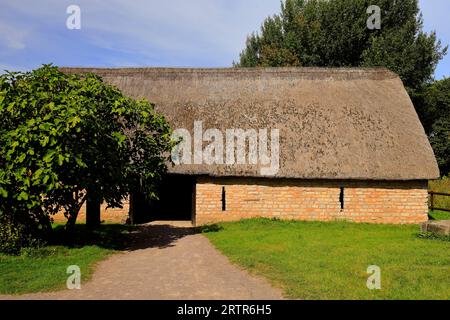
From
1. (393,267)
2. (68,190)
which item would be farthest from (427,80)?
(68,190)

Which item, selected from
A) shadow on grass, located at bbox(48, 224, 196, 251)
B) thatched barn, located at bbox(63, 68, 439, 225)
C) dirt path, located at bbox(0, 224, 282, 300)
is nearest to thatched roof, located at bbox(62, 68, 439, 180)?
thatched barn, located at bbox(63, 68, 439, 225)

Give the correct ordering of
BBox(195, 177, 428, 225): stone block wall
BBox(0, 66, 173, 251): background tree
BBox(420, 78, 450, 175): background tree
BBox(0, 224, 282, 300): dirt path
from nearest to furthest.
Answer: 1. BBox(0, 224, 282, 300): dirt path
2. BBox(0, 66, 173, 251): background tree
3. BBox(195, 177, 428, 225): stone block wall
4. BBox(420, 78, 450, 175): background tree

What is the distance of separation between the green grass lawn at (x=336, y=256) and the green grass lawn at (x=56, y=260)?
3328mm

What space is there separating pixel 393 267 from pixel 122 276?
581 cm

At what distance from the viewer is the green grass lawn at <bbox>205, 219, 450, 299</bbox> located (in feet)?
24.3

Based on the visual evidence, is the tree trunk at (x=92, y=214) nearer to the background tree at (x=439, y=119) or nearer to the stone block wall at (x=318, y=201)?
the stone block wall at (x=318, y=201)

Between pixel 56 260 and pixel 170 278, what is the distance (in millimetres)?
3341

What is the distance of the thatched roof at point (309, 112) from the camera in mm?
15836

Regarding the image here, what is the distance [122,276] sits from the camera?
28.9ft

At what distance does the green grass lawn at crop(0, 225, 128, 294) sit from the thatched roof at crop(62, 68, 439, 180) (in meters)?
4.13

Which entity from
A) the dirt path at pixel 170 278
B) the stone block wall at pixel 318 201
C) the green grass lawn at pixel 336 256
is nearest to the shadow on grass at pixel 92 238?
the dirt path at pixel 170 278

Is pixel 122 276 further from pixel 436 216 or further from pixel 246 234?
pixel 436 216

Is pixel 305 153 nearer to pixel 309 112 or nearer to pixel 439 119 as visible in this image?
pixel 309 112

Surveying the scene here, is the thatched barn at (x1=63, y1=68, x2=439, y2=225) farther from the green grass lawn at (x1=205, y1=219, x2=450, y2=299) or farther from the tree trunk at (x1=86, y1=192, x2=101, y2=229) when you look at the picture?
the tree trunk at (x1=86, y1=192, x2=101, y2=229)
